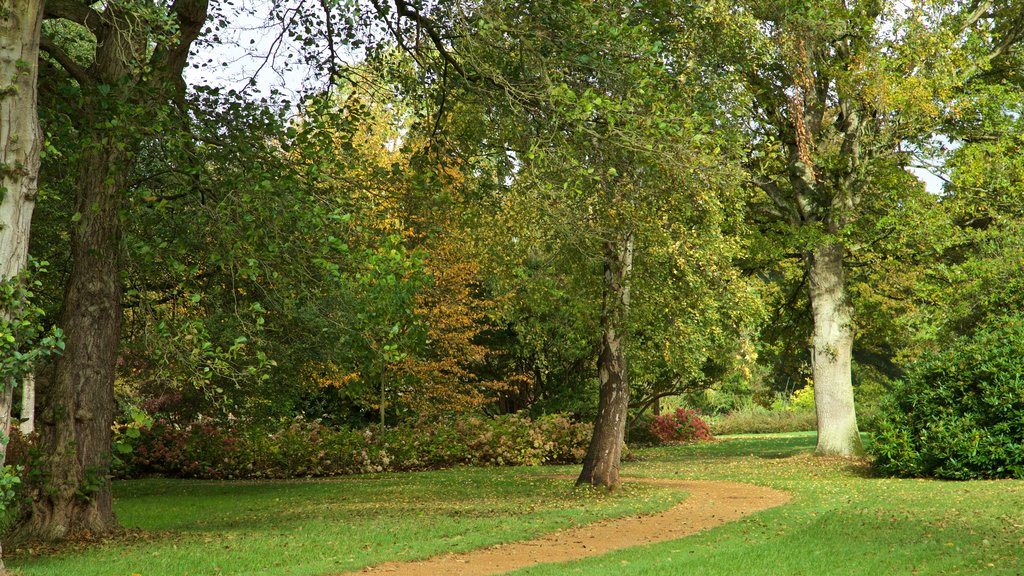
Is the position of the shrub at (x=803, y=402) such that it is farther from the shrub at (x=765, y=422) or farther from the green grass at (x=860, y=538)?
the green grass at (x=860, y=538)

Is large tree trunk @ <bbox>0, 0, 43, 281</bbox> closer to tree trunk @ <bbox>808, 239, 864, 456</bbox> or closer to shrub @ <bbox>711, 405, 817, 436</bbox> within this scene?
tree trunk @ <bbox>808, 239, 864, 456</bbox>

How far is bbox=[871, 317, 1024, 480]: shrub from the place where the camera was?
1478cm

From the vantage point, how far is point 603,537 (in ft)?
33.1

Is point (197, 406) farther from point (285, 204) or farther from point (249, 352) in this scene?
point (285, 204)

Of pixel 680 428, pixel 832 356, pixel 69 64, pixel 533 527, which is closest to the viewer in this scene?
pixel 69 64

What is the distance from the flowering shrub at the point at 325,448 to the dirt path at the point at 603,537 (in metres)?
8.03

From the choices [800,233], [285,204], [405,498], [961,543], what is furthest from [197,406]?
[961,543]

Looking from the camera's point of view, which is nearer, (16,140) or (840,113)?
(16,140)

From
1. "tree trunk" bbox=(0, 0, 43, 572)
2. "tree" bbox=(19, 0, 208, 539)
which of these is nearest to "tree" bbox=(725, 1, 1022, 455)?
"tree" bbox=(19, 0, 208, 539)

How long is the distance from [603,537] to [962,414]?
8629 millimetres

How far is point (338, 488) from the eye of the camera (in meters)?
16.8

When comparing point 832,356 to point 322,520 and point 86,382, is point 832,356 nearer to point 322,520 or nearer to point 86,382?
point 322,520

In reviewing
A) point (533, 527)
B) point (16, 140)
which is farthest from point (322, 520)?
point (16, 140)

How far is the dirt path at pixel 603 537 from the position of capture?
27.0 ft
